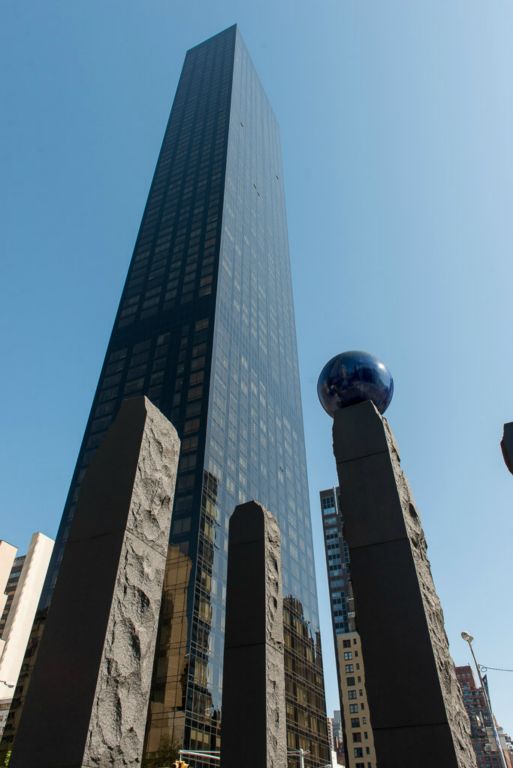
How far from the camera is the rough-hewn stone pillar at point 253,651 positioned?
8.62 metres

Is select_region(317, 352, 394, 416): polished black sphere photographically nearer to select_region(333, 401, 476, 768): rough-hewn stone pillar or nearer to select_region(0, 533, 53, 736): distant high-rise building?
select_region(333, 401, 476, 768): rough-hewn stone pillar

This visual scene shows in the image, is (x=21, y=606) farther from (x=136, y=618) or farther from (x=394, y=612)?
(x=136, y=618)

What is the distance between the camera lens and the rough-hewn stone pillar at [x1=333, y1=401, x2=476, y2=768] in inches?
282

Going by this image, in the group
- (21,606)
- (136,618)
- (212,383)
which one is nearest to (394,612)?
(136,618)

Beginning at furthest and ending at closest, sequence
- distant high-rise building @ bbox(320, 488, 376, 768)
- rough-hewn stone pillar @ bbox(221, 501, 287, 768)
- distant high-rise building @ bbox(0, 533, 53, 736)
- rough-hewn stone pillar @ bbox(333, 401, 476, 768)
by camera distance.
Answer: distant high-rise building @ bbox(0, 533, 53, 736)
distant high-rise building @ bbox(320, 488, 376, 768)
rough-hewn stone pillar @ bbox(221, 501, 287, 768)
rough-hewn stone pillar @ bbox(333, 401, 476, 768)

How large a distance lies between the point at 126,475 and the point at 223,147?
110 meters

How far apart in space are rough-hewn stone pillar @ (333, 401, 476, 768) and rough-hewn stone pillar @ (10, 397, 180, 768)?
11.1ft

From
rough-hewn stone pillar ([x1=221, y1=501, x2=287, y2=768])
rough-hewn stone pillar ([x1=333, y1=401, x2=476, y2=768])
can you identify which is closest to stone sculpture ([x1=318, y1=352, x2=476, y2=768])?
rough-hewn stone pillar ([x1=333, y1=401, x2=476, y2=768])

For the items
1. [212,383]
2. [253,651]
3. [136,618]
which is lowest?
[136,618]

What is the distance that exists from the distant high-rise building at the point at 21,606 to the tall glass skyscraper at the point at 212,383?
5170cm

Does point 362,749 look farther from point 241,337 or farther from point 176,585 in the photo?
point 241,337

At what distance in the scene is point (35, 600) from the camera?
111250 millimetres

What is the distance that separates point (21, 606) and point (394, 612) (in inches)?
4621

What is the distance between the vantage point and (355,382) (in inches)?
435
